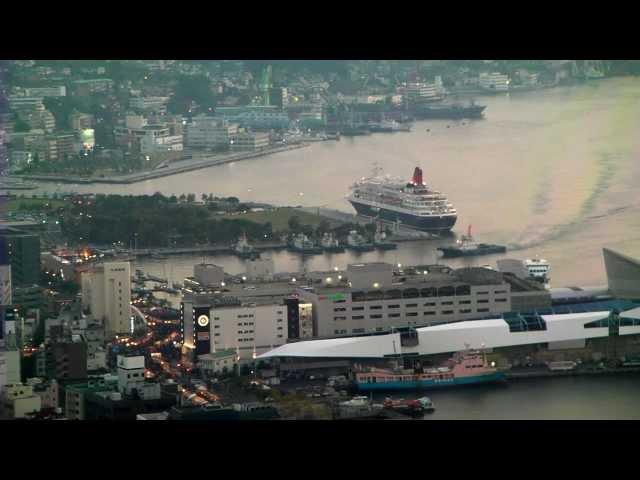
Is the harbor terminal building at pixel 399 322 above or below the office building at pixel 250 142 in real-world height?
below

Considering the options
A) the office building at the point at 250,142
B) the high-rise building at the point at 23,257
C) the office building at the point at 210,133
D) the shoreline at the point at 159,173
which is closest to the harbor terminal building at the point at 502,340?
the high-rise building at the point at 23,257

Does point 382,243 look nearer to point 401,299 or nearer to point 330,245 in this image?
point 330,245

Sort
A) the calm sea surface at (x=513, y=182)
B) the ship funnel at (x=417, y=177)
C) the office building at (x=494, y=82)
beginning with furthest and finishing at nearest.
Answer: the office building at (x=494, y=82), the ship funnel at (x=417, y=177), the calm sea surface at (x=513, y=182)

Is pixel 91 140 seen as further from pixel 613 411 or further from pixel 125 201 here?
pixel 613 411

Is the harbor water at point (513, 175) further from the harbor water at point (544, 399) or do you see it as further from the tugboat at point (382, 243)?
the harbor water at point (544, 399)

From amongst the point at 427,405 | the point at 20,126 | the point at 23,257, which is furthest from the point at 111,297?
the point at 20,126
